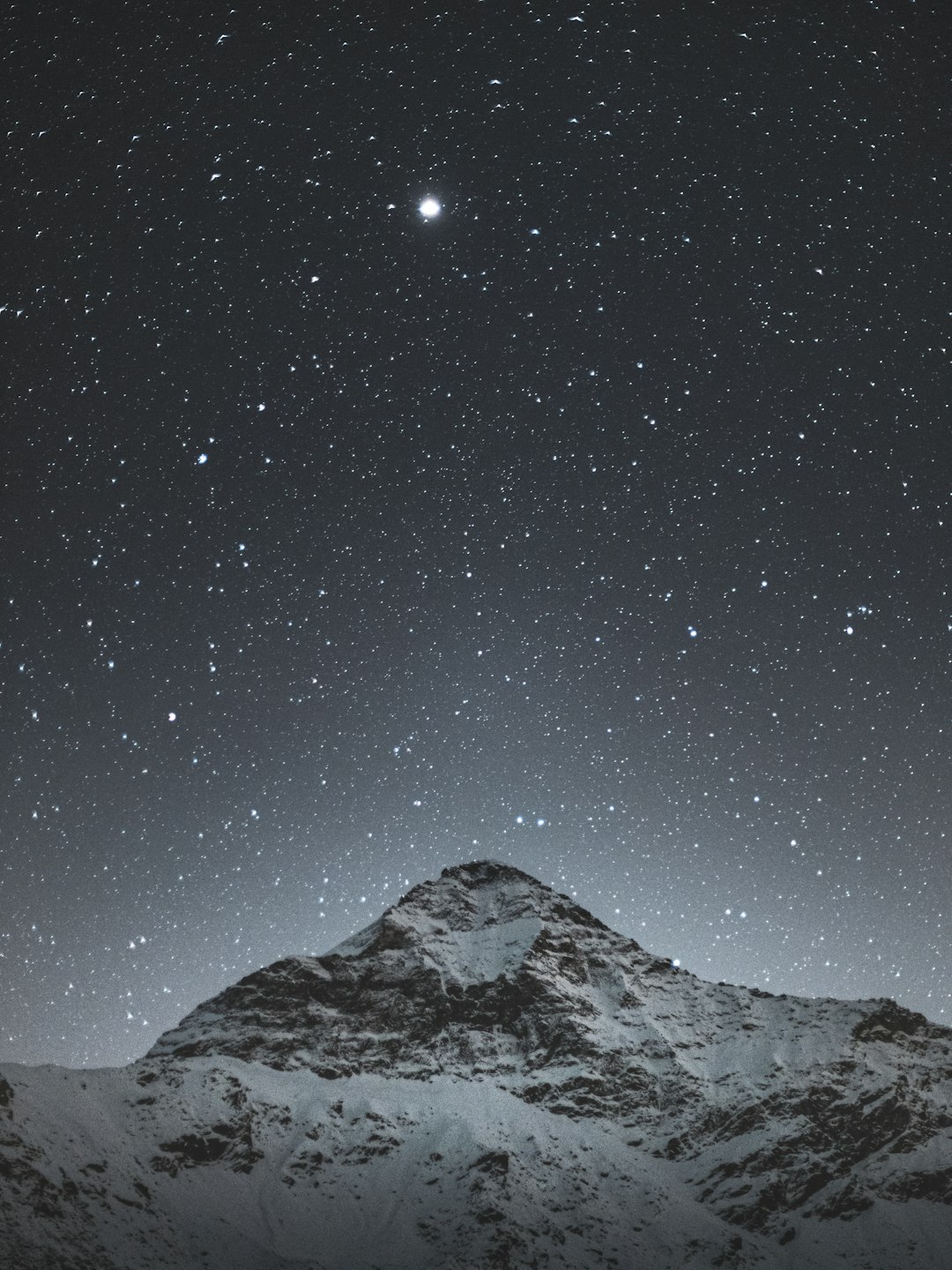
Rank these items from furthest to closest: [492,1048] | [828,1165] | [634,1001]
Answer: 1. [634,1001]
2. [492,1048]
3. [828,1165]

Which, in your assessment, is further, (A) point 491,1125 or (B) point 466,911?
(B) point 466,911

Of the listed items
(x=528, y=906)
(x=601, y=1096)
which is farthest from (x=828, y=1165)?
(x=528, y=906)

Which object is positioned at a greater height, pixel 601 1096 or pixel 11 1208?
pixel 11 1208

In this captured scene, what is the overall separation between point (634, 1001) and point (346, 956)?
4751 cm

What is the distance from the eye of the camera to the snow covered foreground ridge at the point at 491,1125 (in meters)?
97.9

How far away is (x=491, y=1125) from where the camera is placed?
→ 122 meters

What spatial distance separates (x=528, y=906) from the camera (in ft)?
590

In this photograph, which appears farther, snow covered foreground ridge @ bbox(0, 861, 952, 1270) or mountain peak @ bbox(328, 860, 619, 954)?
mountain peak @ bbox(328, 860, 619, 954)

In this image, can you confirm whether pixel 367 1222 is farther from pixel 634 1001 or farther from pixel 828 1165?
pixel 634 1001

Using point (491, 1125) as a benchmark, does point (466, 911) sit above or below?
above

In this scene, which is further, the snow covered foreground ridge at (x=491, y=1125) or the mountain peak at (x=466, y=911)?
the mountain peak at (x=466, y=911)

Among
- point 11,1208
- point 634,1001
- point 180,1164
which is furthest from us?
point 634,1001

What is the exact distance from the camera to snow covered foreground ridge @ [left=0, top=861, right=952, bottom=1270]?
3856 inches

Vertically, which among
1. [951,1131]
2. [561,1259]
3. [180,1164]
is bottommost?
[951,1131]
